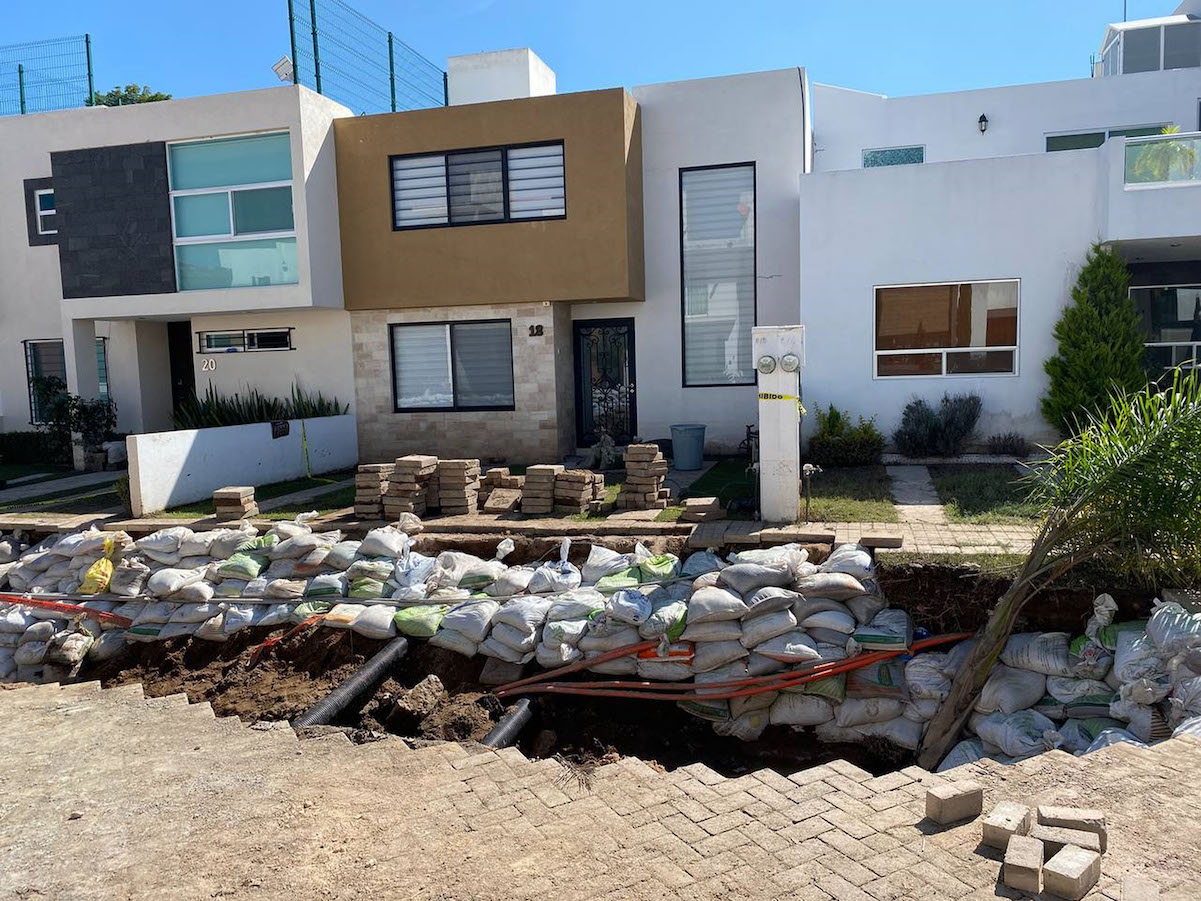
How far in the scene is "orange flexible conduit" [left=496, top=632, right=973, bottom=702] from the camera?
6.96 m

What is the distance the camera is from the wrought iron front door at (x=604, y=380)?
1529cm

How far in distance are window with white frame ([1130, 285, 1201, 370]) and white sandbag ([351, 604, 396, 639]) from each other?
468 inches

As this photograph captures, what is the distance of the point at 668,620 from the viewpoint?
741 centimetres

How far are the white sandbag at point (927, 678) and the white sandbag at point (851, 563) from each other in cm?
85

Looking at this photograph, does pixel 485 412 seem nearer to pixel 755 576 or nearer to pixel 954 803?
pixel 755 576

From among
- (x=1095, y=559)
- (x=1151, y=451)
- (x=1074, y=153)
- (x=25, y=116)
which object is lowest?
(x=1095, y=559)

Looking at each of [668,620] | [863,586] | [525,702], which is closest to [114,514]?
[525,702]

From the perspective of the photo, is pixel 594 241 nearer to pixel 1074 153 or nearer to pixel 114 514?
pixel 1074 153

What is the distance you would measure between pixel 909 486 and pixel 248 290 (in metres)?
10.7

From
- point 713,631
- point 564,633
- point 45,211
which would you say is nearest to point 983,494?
point 713,631

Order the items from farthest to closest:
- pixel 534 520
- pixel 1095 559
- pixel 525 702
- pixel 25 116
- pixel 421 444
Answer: pixel 25 116, pixel 421 444, pixel 534 520, pixel 525 702, pixel 1095 559

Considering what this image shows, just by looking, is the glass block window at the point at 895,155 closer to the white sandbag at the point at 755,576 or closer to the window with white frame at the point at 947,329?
the window with white frame at the point at 947,329

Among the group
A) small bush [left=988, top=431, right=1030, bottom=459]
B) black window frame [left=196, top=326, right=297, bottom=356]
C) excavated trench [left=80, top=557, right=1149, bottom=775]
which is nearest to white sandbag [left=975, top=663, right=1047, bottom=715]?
excavated trench [left=80, top=557, right=1149, bottom=775]

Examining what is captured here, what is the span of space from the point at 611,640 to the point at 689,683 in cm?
74
